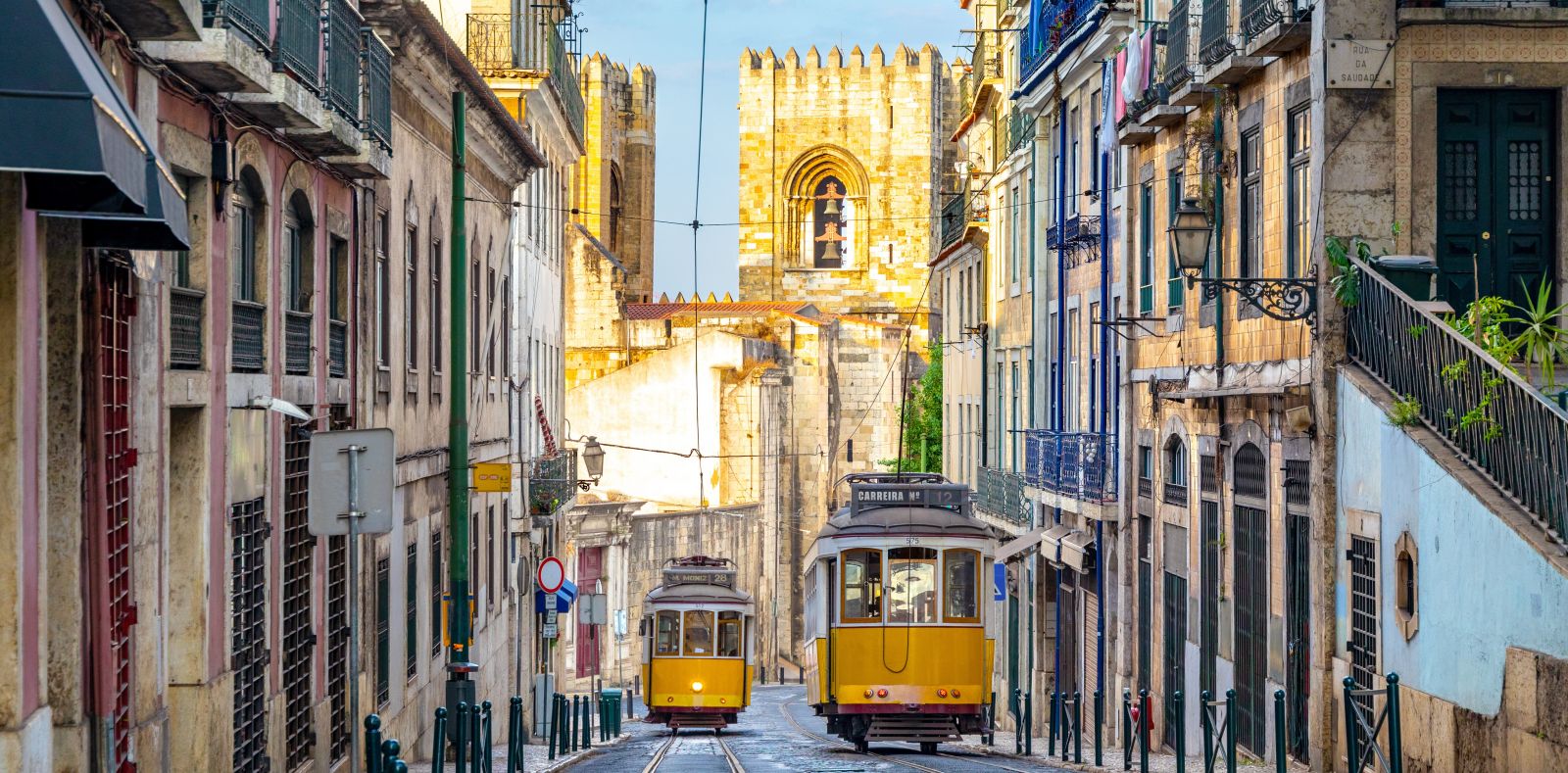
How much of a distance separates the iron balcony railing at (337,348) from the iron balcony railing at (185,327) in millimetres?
4292

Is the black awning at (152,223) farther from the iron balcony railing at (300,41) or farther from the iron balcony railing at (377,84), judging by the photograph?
the iron balcony railing at (377,84)

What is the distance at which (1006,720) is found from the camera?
3625 centimetres

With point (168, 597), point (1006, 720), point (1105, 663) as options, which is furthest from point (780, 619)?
point (168, 597)

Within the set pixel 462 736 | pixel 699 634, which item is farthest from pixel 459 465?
pixel 699 634

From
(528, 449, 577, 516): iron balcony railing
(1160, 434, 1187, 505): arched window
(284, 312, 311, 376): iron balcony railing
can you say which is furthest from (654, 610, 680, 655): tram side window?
(284, 312, 311, 376): iron balcony railing

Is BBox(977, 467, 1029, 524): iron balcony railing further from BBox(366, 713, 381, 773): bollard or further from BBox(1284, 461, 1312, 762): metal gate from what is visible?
BBox(366, 713, 381, 773): bollard

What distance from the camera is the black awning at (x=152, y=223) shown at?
29.6 feet

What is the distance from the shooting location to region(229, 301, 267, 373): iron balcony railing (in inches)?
544

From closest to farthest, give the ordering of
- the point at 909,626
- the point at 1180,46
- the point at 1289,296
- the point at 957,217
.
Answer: the point at 1289,296
the point at 1180,46
the point at 909,626
the point at 957,217

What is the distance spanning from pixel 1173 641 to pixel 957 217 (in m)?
24.5

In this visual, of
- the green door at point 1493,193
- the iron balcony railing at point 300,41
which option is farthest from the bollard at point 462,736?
the green door at point 1493,193

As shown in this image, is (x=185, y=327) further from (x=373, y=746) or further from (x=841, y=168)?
(x=841, y=168)

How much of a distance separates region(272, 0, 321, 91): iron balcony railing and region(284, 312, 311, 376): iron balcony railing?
2.01m

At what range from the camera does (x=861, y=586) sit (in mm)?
23047
